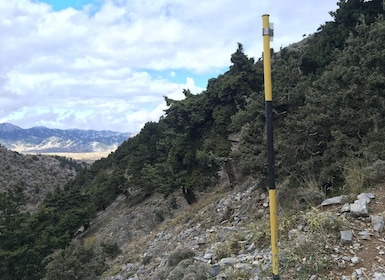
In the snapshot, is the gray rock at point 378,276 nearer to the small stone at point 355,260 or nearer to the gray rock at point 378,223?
the small stone at point 355,260

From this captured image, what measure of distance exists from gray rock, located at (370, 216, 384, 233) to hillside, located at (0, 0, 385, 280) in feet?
0.11

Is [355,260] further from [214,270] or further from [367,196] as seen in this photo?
[214,270]

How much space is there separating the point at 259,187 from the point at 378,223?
7.45 metres

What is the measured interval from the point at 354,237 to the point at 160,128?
4045 centimetres

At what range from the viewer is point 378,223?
4926 millimetres

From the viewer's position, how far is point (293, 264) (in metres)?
4.54

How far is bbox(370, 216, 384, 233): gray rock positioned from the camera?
485 centimetres

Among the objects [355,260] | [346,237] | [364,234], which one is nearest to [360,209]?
[364,234]

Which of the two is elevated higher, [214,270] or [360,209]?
[360,209]

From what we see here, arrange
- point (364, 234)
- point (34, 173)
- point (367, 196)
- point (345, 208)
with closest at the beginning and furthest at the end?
point (364, 234) → point (345, 208) → point (367, 196) → point (34, 173)

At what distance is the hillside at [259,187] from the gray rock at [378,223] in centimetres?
3

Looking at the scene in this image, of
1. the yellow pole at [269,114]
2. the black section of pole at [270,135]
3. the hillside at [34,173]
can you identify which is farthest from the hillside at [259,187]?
the hillside at [34,173]

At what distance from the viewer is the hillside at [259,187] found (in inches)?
197

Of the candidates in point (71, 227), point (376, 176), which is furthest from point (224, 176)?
point (376, 176)
